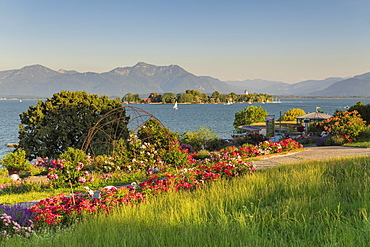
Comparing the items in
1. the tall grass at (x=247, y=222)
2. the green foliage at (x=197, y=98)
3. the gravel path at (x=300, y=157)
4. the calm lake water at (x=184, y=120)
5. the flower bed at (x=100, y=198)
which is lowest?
the calm lake water at (x=184, y=120)

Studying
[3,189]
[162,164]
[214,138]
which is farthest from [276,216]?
[214,138]

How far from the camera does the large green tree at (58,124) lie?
46.6ft

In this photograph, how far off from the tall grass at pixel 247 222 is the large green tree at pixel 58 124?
32.3ft

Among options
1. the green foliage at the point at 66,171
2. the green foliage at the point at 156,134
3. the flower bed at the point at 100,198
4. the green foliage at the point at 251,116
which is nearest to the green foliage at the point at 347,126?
the green foliage at the point at 156,134

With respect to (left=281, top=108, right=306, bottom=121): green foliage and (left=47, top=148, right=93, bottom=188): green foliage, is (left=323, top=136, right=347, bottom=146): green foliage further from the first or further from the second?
(left=281, top=108, right=306, bottom=121): green foliage

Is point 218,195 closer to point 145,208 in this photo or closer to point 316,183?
point 145,208

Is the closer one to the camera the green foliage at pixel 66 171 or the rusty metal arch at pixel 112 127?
the green foliage at pixel 66 171

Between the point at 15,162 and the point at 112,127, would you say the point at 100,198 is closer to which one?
the point at 15,162

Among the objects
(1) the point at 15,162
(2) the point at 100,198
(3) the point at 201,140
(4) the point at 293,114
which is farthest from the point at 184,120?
(2) the point at 100,198

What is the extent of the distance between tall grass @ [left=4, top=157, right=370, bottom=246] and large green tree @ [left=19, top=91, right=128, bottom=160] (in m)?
9.84

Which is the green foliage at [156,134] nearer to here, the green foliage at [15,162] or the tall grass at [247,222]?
the green foliage at [15,162]

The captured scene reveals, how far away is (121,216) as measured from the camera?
14.4 ft

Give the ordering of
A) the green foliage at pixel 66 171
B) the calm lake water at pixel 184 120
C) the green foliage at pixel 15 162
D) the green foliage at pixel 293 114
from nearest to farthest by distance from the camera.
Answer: the green foliage at pixel 66 171 → the green foliage at pixel 15 162 → the green foliage at pixel 293 114 → the calm lake water at pixel 184 120

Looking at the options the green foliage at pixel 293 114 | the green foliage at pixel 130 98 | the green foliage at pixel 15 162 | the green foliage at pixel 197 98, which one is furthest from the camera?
the green foliage at pixel 197 98
